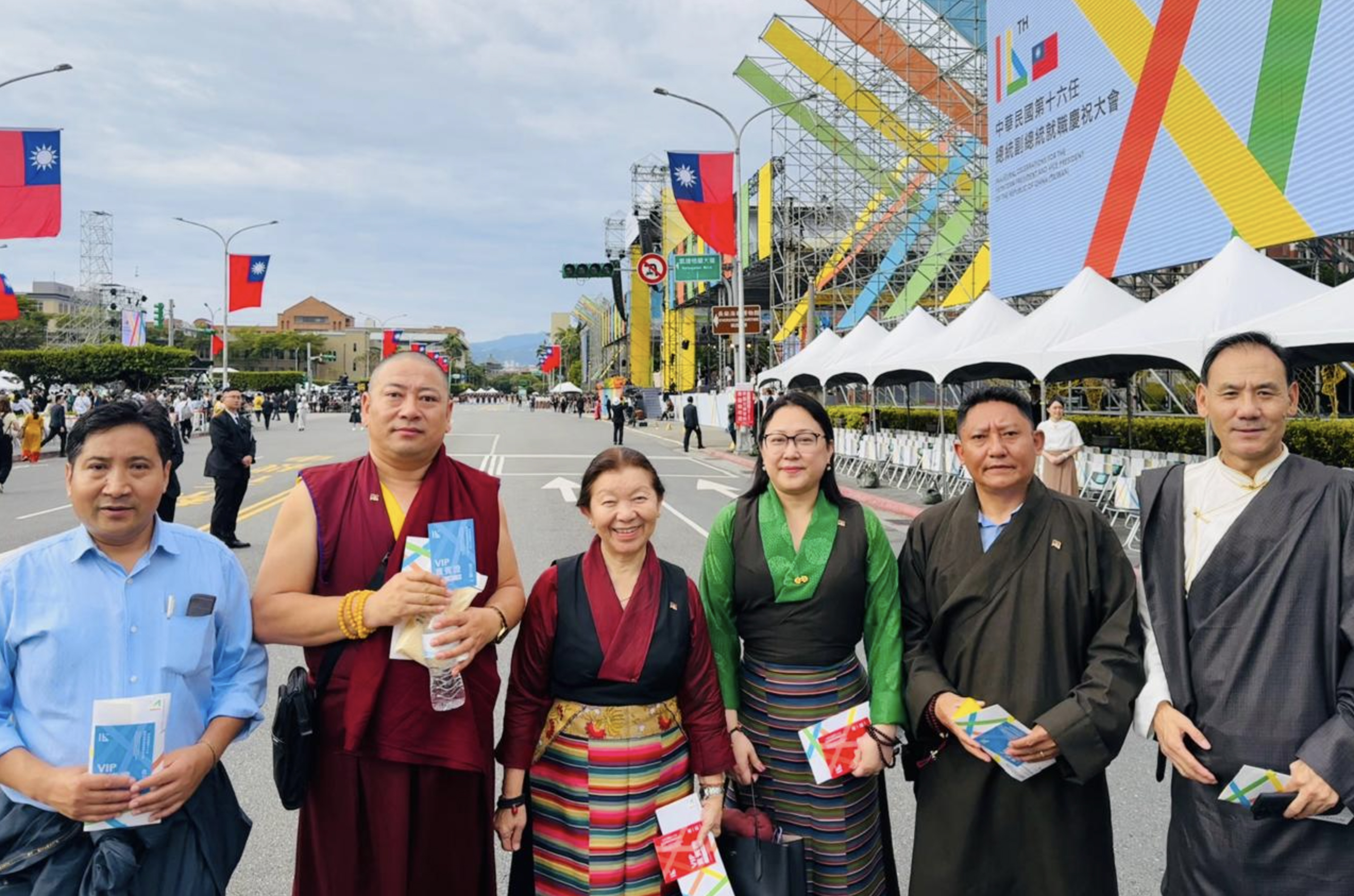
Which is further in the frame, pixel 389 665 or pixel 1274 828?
pixel 389 665

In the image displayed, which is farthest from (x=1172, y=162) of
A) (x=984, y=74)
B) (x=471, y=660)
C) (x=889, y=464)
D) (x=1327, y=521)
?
(x=471, y=660)

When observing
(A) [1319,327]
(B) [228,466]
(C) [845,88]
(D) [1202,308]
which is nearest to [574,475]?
(B) [228,466]

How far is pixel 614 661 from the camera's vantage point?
7.70 feet

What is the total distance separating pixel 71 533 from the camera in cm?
198

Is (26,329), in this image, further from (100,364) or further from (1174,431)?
(1174,431)

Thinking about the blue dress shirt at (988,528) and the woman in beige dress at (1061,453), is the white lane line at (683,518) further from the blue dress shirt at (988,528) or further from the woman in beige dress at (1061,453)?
the blue dress shirt at (988,528)

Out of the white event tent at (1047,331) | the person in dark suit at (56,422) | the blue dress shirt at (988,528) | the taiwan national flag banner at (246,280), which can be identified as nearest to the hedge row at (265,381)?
the taiwan national flag banner at (246,280)

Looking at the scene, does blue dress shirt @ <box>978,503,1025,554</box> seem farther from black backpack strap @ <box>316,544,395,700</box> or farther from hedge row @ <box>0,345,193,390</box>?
hedge row @ <box>0,345,193,390</box>

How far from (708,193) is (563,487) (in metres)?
8.49

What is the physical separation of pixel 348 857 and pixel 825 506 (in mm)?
1577

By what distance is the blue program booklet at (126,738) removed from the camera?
1.81m

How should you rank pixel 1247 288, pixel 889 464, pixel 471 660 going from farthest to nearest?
pixel 889 464 → pixel 1247 288 → pixel 471 660

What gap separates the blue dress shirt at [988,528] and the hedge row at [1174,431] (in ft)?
11.3

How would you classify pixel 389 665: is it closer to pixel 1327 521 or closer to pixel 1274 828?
pixel 1274 828
